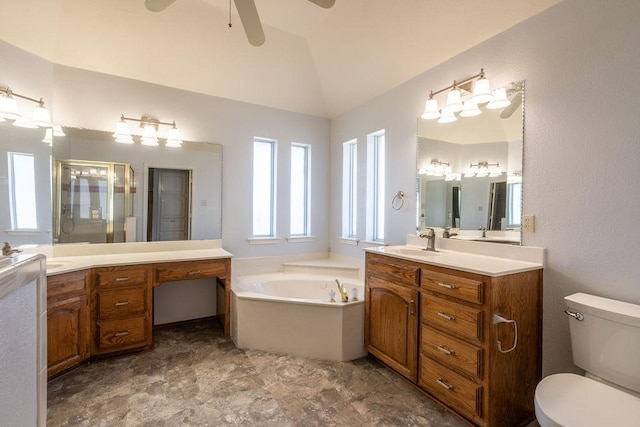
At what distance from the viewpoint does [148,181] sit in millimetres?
2961

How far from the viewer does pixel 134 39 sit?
8.55 feet

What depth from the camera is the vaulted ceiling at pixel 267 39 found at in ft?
7.12

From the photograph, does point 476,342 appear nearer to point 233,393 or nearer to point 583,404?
point 583,404

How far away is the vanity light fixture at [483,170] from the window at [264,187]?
7.15 ft

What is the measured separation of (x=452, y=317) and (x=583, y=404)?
2.09 ft

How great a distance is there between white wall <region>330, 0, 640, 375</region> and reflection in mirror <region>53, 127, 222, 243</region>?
277cm

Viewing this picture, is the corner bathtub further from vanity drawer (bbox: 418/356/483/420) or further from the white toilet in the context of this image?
the white toilet

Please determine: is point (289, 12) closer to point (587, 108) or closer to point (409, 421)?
point (587, 108)

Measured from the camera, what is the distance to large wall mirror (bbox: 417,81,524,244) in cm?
201

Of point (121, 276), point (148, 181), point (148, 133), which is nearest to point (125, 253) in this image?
point (121, 276)

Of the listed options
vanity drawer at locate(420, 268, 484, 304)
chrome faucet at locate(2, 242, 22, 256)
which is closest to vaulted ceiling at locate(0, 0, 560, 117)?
chrome faucet at locate(2, 242, 22, 256)

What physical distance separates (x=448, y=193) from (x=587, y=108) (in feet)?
3.33

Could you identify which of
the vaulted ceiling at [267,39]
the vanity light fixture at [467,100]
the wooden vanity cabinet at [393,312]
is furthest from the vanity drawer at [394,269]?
the vaulted ceiling at [267,39]

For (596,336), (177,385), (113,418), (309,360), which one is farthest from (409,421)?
(113,418)
